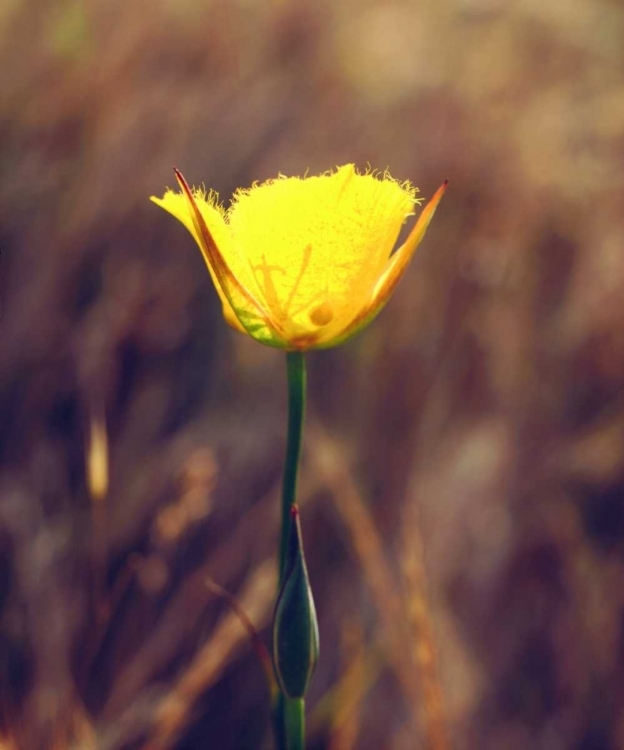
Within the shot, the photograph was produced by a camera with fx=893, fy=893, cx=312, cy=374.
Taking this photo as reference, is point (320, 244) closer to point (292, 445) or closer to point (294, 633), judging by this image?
point (292, 445)

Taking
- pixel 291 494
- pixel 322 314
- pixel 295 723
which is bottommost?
pixel 295 723

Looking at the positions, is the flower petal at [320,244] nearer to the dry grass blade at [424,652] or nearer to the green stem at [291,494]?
the green stem at [291,494]

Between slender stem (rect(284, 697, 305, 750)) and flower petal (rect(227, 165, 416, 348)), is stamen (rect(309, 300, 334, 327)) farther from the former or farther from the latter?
slender stem (rect(284, 697, 305, 750))

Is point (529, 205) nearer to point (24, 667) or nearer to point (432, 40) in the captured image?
point (432, 40)

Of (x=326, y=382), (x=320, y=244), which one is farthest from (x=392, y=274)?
(x=326, y=382)

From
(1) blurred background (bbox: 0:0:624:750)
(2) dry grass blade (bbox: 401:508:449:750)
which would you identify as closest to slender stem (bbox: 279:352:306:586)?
(2) dry grass blade (bbox: 401:508:449:750)
